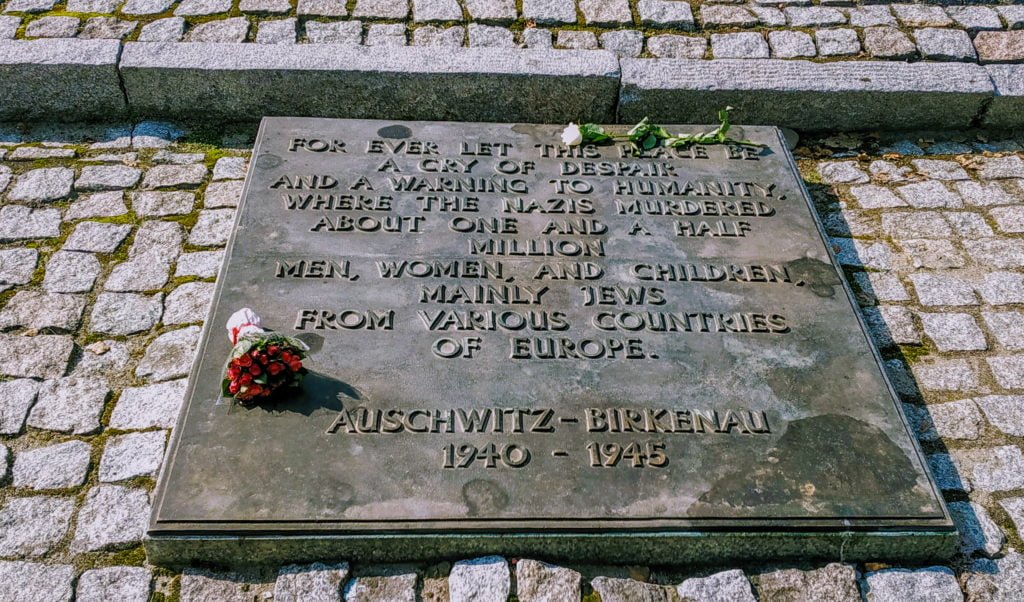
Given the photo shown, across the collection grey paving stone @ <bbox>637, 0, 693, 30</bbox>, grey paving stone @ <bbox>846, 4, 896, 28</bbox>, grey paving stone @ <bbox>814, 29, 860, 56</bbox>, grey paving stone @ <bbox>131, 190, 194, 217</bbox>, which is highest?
grey paving stone @ <bbox>846, 4, 896, 28</bbox>

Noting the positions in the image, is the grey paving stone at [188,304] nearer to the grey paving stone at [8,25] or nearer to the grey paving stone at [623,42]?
the grey paving stone at [8,25]

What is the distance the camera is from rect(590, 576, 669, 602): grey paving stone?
307 centimetres

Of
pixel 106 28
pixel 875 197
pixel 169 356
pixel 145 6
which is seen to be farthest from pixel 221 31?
pixel 875 197

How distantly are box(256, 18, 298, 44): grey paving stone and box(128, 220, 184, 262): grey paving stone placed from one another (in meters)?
1.52

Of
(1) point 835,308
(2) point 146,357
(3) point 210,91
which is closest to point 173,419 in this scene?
(2) point 146,357

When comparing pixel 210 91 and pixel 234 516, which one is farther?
pixel 210 91

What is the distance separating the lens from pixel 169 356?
3.92 metres

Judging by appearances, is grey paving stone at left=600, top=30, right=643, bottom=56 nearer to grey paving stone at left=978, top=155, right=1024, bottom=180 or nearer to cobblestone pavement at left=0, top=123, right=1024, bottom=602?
cobblestone pavement at left=0, top=123, right=1024, bottom=602

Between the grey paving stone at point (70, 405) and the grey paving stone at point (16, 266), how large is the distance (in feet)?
2.50

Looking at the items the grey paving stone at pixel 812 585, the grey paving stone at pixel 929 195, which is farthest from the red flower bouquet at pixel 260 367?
the grey paving stone at pixel 929 195

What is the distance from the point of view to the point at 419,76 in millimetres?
5219

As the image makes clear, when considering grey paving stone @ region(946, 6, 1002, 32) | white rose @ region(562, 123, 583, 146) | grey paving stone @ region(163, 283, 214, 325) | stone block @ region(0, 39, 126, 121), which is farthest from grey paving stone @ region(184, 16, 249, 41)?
grey paving stone @ region(946, 6, 1002, 32)

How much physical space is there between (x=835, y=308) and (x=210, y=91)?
3.74 meters

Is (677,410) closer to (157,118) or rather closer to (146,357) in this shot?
(146,357)
